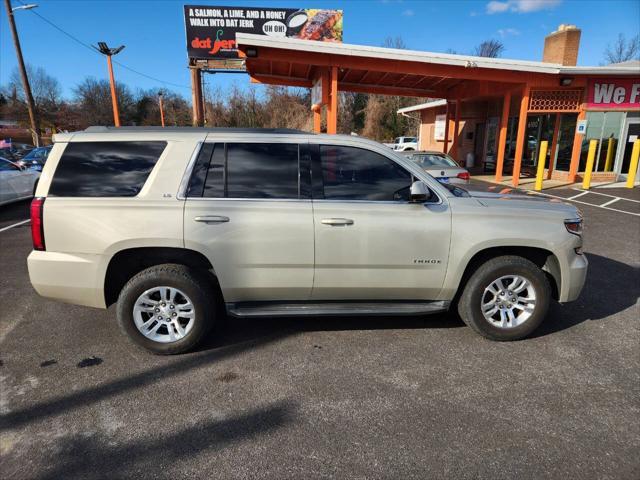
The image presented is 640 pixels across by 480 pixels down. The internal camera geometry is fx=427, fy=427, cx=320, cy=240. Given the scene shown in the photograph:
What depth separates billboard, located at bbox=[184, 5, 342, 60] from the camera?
3091cm

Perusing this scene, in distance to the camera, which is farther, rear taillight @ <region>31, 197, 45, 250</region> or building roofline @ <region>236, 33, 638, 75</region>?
building roofline @ <region>236, 33, 638, 75</region>

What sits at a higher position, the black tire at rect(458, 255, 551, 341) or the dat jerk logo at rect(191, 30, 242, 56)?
the dat jerk logo at rect(191, 30, 242, 56)

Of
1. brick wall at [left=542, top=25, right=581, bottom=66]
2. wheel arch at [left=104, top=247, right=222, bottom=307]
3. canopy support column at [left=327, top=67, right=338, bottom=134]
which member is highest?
brick wall at [left=542, top=25, right=581, bottom=66]

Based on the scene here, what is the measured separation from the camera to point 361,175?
376 cm

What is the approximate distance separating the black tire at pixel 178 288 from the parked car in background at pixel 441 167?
9.00 m

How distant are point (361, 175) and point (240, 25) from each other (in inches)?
1278

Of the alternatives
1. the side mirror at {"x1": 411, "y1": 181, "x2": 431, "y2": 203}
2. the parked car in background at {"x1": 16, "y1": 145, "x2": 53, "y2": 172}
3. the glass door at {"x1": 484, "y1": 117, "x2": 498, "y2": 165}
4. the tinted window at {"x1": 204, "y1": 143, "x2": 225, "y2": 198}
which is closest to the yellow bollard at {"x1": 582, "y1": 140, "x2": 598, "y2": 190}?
the glass door at {"x1": 484, "y1": 117, "x2": 498, "y2": 165}

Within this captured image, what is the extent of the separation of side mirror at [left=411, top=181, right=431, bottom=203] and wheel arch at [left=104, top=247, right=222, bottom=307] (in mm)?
1840

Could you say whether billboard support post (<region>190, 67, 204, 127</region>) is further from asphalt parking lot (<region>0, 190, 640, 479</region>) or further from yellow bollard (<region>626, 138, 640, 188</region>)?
asphalt parking lot (<region>0, 190, 640, 479</region>)

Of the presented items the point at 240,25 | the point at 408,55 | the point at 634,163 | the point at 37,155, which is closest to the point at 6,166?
the point at 37,155

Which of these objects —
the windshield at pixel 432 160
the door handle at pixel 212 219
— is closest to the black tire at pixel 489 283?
the door handle at pixel 212 219

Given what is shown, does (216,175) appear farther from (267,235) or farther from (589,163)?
(589,163)

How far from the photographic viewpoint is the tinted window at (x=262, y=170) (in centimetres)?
361

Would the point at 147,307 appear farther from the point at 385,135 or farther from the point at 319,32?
the point at 385,135
